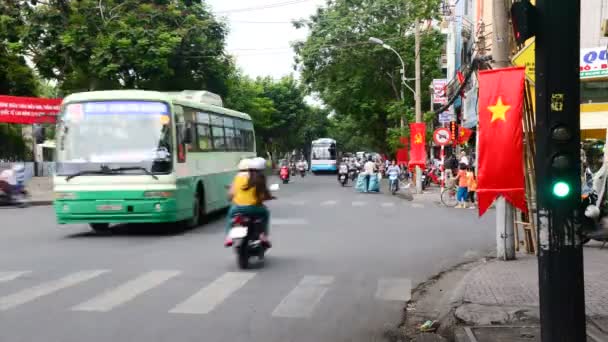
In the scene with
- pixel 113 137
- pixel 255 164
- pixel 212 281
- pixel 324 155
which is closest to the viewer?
pixel 212 281

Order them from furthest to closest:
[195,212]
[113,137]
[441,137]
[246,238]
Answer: [441,137] < [195,212] < [113,137] < [246,238]

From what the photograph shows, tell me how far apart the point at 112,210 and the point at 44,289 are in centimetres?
506

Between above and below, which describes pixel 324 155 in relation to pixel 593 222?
below

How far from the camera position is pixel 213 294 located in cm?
791

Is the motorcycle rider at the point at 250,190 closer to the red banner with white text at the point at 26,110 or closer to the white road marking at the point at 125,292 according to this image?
the white road marking at the point at 125,292

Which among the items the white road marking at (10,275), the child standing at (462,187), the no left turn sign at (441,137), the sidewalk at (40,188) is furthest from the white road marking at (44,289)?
the sidewalk at (40,188)

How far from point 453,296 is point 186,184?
25.7ft

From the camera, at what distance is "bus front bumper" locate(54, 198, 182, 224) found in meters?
13.1

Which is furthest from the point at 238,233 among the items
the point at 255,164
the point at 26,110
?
the point at 26,110

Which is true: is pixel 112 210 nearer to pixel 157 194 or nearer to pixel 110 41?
pixel 157 194

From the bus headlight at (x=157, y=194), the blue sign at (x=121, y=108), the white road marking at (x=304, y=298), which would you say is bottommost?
the white road marking at (x=304, y=298)

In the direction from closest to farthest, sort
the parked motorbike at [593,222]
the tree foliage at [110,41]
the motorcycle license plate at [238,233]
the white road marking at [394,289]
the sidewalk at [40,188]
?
the parked motorbike at [593,222], the white road marking at [394,289], the motorcycle license plate at [238,233], the tree foliage at [110,41], the sidewalk at [40,188]

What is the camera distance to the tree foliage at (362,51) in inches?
1499

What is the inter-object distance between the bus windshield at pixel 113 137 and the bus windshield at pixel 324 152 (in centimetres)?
4969
